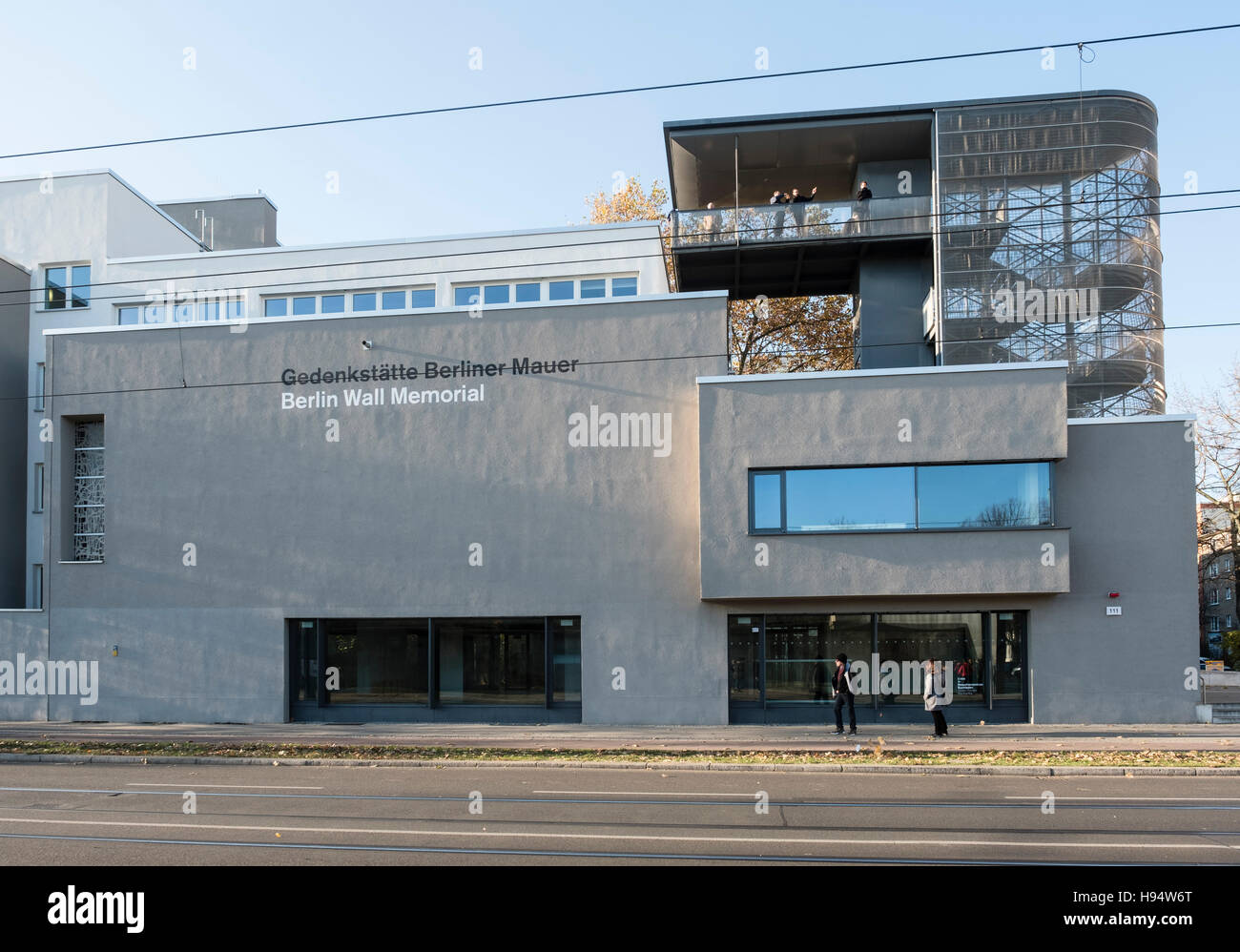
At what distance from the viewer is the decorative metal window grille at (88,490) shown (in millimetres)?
24484

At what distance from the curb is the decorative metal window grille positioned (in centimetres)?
866

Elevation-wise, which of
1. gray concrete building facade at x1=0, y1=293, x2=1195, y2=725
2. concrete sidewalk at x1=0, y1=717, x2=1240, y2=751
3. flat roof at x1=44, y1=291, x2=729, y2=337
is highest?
flat roof at x1=44, y1=291, x2=729, y2=337

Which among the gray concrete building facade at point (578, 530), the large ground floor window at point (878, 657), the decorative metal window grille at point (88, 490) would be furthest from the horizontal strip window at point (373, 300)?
the large ground floor window at point (878, 657)

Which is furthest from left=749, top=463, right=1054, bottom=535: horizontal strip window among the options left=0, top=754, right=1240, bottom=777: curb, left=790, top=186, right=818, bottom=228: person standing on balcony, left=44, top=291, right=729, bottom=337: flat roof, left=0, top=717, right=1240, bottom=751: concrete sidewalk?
left=790, top=186, right=818, bottom=228: person standing on balcony

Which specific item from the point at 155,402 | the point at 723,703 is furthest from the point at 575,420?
the point at 155,402

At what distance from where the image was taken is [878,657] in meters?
20.8

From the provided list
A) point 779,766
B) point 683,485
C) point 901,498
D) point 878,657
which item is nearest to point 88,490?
point 683,485

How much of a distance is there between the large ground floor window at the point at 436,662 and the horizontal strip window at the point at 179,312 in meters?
10.5

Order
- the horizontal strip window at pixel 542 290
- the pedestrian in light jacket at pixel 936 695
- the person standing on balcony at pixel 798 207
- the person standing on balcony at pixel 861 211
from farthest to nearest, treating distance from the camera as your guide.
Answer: the horizontal strip window at pixel 542 290 → the person standing on balcony at pixel 798 207 → the person standing on balcony at pixel 861 211 → the pedestrian in light jacket at pixel 936 695

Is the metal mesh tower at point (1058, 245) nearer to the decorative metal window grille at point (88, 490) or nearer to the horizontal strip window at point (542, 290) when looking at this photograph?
the horizontal strip window at point (542, 290)

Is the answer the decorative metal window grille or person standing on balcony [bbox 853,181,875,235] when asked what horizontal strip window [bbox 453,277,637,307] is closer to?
person standing on balcony [bbox 853,181,875,235]

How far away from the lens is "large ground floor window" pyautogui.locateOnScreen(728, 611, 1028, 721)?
67.6ft
